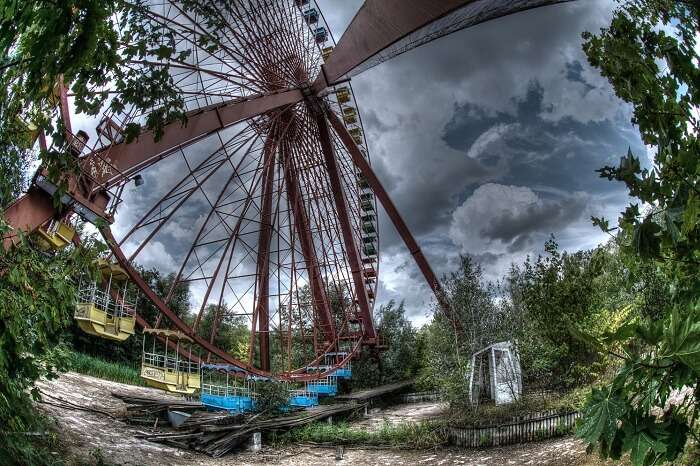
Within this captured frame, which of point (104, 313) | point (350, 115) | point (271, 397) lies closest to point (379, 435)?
point (271, 397)

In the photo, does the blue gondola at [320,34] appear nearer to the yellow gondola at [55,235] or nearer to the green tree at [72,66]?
the yellow gondola at [55,235]

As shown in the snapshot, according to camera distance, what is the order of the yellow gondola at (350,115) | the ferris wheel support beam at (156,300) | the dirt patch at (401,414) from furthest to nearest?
the yellow gondola at (350,115) < the dirt patch at (401,414) < the ferris wheel support beam at (156,300)

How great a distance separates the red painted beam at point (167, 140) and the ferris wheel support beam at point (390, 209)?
486 centimetres

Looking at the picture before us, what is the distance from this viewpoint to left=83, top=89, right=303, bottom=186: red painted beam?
9289 millimetres

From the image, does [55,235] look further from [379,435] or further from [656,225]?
[379,435]

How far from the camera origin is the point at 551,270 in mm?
12492

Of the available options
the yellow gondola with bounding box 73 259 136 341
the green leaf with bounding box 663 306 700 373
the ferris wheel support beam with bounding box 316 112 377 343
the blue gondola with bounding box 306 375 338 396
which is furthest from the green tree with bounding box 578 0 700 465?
the blue gondola with bounding box 306 375 338 396

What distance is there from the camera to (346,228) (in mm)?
19781

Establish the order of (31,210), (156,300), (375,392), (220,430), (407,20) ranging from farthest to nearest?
(375,392), (220,430), (156,300), (31,210), (407,20)

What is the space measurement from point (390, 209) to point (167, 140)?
15.9 metres

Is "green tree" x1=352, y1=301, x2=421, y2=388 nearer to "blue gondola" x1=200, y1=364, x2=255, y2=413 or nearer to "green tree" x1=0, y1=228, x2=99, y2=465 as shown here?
"blue gondola" x1=200, y1=364, x2=255, y2=413

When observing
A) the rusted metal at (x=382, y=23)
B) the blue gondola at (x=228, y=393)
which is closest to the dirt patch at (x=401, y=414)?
the blue gondola at (x=228, y=393)

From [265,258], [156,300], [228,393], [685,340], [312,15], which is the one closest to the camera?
[685,340]

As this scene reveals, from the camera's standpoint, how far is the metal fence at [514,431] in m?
10.6
